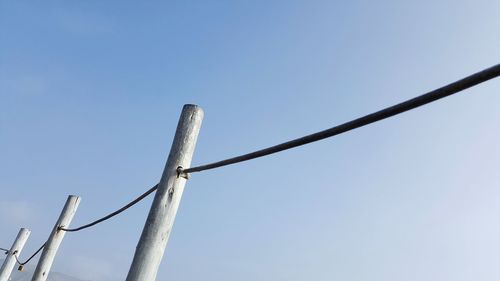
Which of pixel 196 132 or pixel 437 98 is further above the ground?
pixel 196 132

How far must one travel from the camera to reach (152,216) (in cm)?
313

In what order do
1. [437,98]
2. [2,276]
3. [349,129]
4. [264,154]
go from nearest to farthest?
[437,98], [349,129], [264,154], [2,276]

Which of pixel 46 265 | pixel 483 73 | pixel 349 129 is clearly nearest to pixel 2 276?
pixel 46 265

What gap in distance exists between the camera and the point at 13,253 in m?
11.0

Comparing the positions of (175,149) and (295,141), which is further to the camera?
(175,149)

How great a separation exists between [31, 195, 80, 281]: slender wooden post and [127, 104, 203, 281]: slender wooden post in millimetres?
4266

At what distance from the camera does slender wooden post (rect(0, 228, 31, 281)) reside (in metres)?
10.7

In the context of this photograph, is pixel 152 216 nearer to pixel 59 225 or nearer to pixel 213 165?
pixel 213 165

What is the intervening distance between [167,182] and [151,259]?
0.63 metres

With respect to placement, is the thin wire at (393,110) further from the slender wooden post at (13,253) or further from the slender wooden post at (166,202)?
the slender wooden post at (13,253)

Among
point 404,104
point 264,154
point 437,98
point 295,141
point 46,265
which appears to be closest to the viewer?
point 437,98

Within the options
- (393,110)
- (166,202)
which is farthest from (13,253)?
(393,110)

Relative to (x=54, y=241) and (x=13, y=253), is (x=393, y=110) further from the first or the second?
(x=13, y=253)

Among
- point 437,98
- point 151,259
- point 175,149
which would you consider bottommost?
point 151,259
